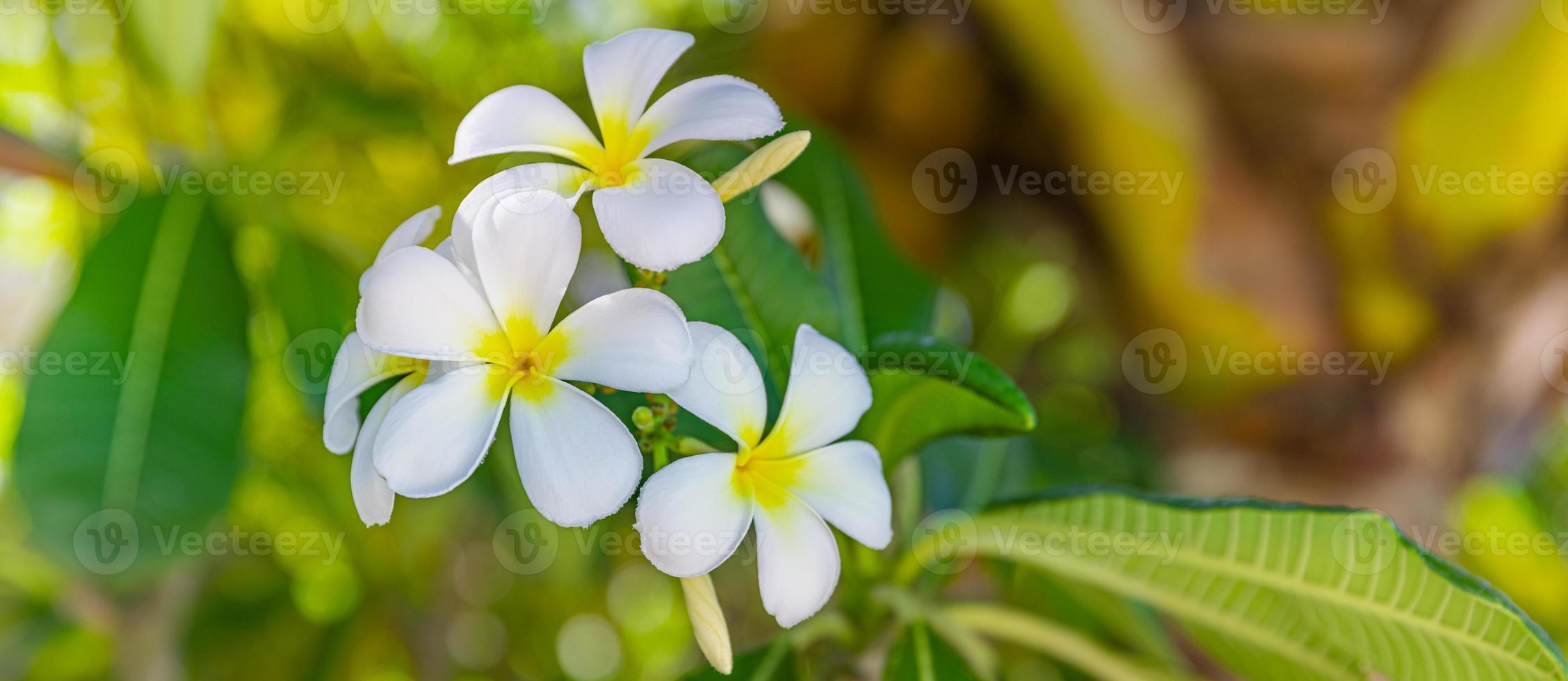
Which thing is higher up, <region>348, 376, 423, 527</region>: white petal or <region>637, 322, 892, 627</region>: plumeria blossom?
<region>637, 322, 892, 627</region>: plumeria blossom

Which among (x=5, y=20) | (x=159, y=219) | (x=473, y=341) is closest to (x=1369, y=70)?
(x=473, y=341)

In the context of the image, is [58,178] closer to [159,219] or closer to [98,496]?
[159,219]

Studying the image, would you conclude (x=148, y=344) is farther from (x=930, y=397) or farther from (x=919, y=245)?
(x=919, y=245)
